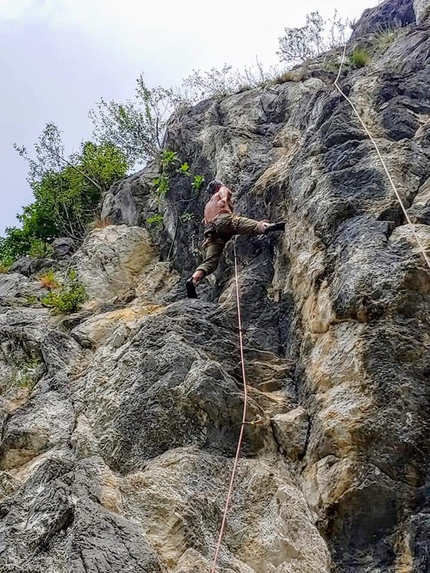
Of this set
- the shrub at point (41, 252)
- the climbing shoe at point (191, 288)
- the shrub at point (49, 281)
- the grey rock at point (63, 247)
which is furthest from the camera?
the grey rock at point (63, 247)

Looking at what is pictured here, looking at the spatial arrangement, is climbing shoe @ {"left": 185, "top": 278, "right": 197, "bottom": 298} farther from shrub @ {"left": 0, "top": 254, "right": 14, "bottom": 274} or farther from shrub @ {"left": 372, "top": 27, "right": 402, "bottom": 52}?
shrub @ {"left": 372, "top": 27, "right": 402, "bottom": 52}

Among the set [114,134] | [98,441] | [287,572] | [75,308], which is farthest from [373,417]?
[114,134]

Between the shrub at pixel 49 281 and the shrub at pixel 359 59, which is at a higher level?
the shrub at pixel 359 59

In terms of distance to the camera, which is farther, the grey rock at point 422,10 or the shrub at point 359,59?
the grey rock at point 422,10

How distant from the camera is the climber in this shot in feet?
27.4

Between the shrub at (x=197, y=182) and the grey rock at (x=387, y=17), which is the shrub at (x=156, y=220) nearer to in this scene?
the shrub at (x=197, y=182)

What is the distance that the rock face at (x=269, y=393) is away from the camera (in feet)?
16.3

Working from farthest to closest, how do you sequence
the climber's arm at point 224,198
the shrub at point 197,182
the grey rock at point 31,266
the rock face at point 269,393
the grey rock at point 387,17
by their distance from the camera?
the grey rock at point 387,17
the grey rock at point 31,266
the shrub at point 197,182
the climber's arm at point 224,198
the rock face at point 269,393

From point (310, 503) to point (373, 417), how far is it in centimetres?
Answer: 91

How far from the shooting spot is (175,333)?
7.11 meters

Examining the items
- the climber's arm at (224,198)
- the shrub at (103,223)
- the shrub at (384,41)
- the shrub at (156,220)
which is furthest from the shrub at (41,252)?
the shrub at (384,41)

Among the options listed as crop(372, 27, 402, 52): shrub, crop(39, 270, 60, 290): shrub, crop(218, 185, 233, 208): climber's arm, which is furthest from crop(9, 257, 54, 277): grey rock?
crop(372, 27, 402, 52): shrub

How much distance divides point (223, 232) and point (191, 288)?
0.90 meters

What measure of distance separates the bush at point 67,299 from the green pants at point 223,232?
241cm
